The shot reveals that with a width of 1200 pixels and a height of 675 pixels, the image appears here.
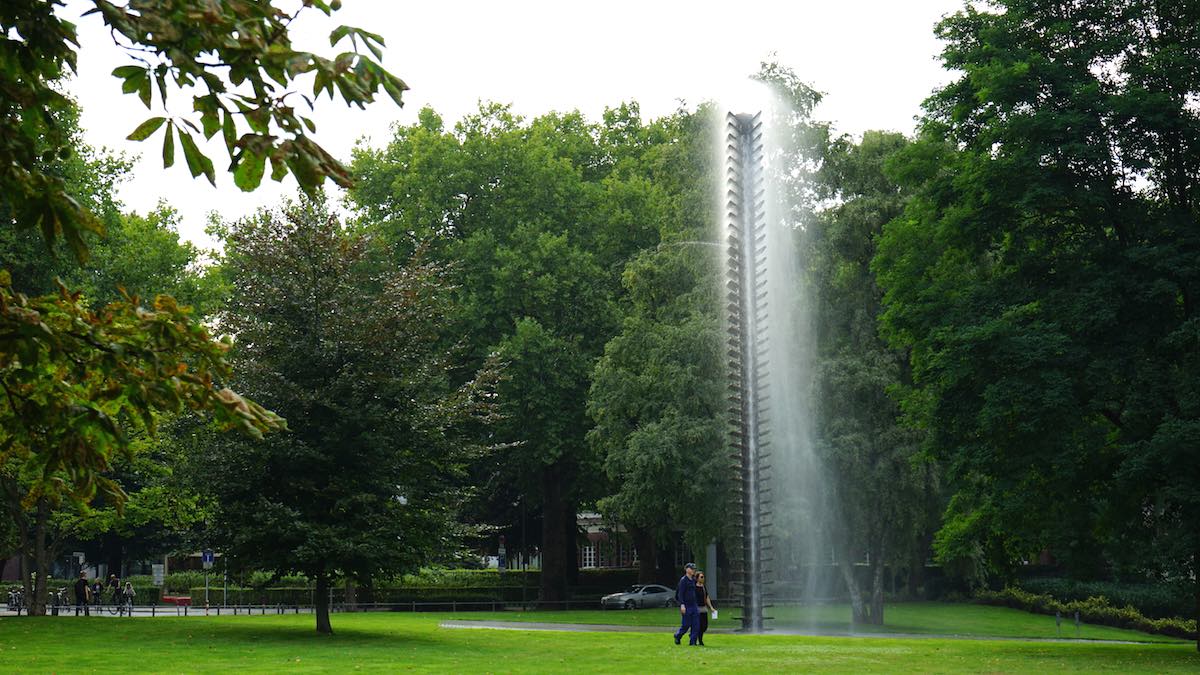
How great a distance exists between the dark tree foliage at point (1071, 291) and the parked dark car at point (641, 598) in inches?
1315

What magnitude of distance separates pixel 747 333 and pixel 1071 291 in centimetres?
798

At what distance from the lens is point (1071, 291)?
1152 inches

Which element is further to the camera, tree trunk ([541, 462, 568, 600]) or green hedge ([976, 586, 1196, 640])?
tree trunk ([541, 462, 568, 600])

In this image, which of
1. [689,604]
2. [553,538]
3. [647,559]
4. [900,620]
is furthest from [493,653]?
[647,559]

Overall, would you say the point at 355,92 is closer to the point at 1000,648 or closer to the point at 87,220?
the point at 87,220

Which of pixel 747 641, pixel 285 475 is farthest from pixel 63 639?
pixel 747 641

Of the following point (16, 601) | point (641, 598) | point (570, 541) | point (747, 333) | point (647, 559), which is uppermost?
point (747, 333)

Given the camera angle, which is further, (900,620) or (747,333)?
(900,620)

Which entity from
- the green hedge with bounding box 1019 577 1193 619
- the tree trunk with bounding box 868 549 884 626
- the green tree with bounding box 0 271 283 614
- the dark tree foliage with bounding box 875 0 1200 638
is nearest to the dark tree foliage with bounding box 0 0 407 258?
the green tree with bounding box 0 271 283 614

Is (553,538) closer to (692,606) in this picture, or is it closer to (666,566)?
(666,566)

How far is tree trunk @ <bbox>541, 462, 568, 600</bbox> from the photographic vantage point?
61750 millimetres

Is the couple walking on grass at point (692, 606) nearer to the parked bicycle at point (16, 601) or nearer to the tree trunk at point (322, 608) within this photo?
the tree trunk at point (322, 608)

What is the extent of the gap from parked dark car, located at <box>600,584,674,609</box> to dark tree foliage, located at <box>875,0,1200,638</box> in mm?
33395

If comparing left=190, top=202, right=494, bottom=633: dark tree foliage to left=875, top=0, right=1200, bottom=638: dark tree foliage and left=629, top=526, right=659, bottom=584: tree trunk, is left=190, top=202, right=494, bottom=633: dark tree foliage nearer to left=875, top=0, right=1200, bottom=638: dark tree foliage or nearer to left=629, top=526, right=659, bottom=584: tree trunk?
left=875, top=0, right=1200, bottom=638: dark tree foliage
